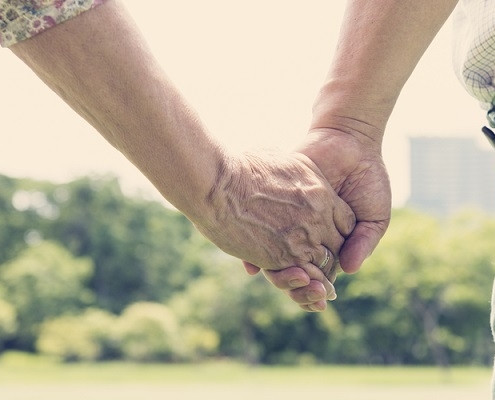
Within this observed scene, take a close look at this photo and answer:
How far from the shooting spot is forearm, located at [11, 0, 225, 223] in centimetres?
135

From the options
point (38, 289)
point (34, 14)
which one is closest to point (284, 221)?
point (34, 14)

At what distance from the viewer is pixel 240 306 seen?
36.9m

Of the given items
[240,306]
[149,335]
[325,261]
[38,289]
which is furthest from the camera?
[38,289]

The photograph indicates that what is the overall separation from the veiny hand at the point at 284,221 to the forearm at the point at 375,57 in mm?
177

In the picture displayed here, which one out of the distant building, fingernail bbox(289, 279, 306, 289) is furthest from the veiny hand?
the distant building

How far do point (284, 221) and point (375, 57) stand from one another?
1.48 feet

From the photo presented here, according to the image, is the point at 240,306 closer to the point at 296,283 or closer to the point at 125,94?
the point at 296,283

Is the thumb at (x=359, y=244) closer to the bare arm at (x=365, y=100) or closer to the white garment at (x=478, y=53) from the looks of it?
the bare arm at (x=365, y=100)

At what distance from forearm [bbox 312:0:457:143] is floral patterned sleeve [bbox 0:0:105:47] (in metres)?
0.69

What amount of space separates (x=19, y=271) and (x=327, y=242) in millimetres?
37563

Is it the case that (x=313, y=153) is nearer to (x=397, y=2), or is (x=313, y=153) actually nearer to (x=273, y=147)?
(x=273, y=147)

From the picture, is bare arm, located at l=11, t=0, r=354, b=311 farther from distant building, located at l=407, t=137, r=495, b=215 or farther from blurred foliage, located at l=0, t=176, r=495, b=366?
distant building, located at l=407, t=137, r=495, b=215

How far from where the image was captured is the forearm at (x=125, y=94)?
135 centimetres

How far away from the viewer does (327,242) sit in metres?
1.99
